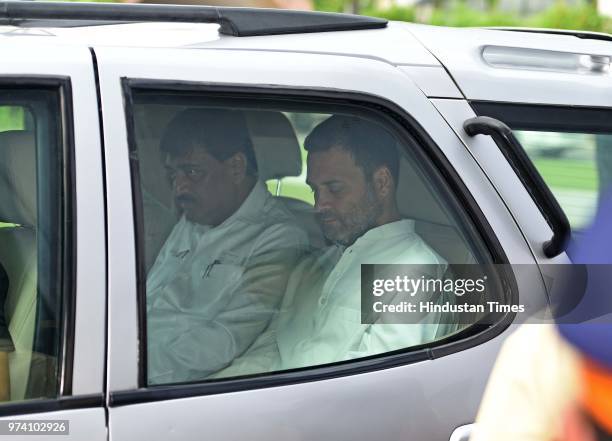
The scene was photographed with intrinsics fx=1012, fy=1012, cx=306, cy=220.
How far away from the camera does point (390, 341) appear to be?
2238mm

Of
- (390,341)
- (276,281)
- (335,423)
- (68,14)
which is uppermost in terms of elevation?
(68,14)

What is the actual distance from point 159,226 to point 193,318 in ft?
0.70

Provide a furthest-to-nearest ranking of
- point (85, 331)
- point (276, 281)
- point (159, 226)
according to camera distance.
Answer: point (276, 281), point (159, 226), point (85, 331)

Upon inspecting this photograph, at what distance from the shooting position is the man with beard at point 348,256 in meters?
2.24

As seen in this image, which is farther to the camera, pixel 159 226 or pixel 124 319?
pixel 159 226

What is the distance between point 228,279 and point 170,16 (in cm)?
63

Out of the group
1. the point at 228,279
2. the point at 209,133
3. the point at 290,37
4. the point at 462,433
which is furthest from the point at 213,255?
the point at 462,433

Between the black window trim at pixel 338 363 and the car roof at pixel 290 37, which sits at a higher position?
the car roof at pixel 290 37

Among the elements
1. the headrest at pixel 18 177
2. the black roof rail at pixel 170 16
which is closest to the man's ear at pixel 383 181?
the black roof rail at pixel 170 16

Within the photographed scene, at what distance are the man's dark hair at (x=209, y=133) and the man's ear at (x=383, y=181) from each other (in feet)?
0.96

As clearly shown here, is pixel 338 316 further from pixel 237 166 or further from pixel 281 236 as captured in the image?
pixel 237 166

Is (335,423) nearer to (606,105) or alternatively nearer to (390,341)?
(390,341)

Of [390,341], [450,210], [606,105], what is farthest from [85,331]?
[606,105]

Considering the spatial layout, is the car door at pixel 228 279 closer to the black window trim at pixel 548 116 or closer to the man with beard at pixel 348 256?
the man with beard at pixel 348 256
